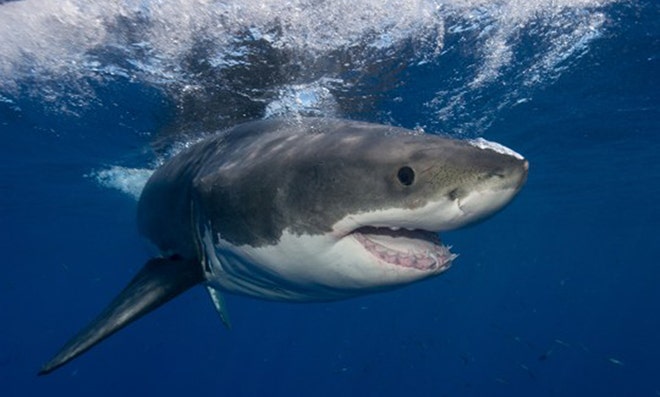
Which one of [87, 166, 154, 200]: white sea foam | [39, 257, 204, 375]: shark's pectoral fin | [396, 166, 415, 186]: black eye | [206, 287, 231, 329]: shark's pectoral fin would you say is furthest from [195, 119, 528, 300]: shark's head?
[87, 166, 154, 200]: white sea foam

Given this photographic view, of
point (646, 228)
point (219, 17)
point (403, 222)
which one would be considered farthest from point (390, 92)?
point (646, 228)

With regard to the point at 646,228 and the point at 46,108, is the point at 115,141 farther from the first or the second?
the point at 646,228

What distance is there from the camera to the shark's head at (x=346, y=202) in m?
2.63

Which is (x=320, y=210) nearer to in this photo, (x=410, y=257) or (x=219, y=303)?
(x=410, y=257)

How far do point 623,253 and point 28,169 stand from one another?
7834cm

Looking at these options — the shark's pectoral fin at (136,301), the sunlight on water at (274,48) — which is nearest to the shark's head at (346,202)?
the shark's pectoral fin at (136,301)

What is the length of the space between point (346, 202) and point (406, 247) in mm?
A: 520

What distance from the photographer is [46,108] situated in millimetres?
12734

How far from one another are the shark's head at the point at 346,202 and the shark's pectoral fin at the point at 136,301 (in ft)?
1.43

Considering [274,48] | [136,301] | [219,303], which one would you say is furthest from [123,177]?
[136,301]

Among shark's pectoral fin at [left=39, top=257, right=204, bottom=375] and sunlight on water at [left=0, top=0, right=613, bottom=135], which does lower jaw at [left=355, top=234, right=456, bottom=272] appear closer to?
shark's pectoral fin at [left=39, top=257, right=204, bottom=375]

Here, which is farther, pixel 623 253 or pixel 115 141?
pixel 623 253

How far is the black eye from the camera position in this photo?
2713 mm

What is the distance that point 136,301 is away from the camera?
4.21m
